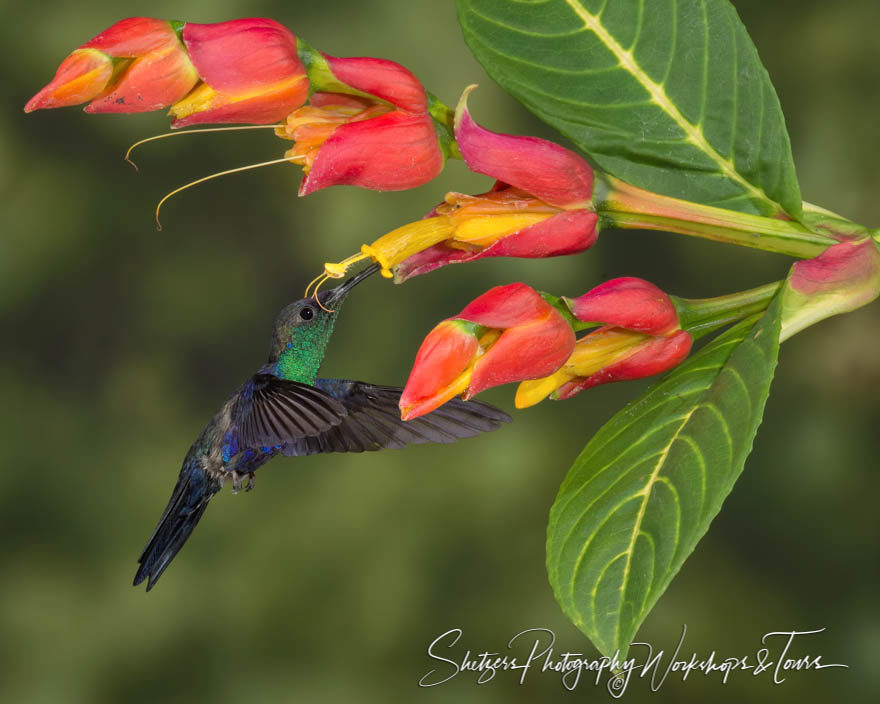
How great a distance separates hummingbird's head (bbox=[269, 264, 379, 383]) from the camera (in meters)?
0.64

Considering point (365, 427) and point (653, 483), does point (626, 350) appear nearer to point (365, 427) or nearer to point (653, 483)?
point (653, 483)

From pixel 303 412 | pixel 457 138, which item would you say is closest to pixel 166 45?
pixel 457 138

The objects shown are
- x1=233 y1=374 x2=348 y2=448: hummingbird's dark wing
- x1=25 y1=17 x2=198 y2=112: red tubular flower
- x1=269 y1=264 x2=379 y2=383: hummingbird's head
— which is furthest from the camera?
x1=269 y1=264 x2=379 y2=383: hummingbird's head

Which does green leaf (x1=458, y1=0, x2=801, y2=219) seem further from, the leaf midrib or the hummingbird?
the hummingbird

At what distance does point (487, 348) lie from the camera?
15.1 inches

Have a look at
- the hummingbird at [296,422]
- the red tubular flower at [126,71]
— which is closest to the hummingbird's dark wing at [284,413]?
the hummingbird at [296,422]

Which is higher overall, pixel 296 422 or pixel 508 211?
pixel 508 211

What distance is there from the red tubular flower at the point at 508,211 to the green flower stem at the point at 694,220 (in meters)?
0.01

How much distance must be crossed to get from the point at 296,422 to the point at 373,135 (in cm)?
20

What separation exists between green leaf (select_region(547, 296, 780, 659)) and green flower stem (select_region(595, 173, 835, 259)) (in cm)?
3

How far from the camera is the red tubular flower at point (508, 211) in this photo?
0.39 meters

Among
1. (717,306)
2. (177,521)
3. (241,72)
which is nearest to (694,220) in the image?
(717,306)

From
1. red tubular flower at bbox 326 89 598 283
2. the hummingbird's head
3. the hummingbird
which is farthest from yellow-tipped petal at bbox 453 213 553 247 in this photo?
the hummingbird's head

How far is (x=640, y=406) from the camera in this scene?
0.45m
